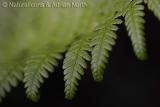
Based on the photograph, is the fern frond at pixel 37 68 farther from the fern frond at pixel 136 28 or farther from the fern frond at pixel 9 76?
the fern frond at pixel 136 28

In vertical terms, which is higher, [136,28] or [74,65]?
[136,28]

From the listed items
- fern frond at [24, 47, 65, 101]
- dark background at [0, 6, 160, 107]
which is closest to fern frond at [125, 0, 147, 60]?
fern frond at [24, 47, 65, 101]

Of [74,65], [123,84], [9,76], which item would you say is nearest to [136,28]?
[74,65]

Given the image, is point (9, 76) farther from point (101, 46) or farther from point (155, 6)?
point (155, 6)

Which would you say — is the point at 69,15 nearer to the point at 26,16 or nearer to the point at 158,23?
the point at 26,16

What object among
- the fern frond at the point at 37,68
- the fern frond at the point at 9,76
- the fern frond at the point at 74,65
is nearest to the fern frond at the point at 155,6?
the fern frond at the point at 74,65

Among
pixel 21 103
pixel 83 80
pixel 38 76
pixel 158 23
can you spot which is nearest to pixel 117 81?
pixel 83 80
